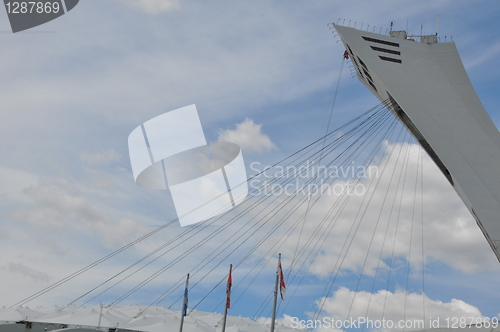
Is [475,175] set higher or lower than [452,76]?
lower

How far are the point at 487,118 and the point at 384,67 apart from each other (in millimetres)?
7161

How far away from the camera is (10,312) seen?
51719mm

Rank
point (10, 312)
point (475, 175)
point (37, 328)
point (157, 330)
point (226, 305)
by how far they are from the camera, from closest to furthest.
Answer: point (475, 175)
point (226, 305)
point (37, 328)
point (157, 330)
point (10, 312)

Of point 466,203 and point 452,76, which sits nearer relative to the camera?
point 466,203

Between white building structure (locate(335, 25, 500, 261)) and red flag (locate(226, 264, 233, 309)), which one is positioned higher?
white building structure (locate(335, 25, 500, 261))

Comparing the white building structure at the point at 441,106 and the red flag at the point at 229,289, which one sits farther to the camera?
the red flag at the point at 229,289

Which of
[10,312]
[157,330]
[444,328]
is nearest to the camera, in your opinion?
[444,328]

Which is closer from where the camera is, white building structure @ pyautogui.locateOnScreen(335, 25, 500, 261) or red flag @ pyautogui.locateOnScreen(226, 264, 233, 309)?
white building structure @ pyautogui.locateOnScreen(335, 25, 500, 261)

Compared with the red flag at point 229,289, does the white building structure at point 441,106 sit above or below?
above

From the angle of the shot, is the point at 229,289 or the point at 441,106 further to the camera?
the point at 229,289

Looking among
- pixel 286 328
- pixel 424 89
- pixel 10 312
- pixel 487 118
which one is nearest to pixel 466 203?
pixel 487 118

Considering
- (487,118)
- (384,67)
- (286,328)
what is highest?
(384,67)

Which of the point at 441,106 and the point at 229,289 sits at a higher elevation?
the point at 441,106

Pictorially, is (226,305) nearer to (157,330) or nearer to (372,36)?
(157,330)
